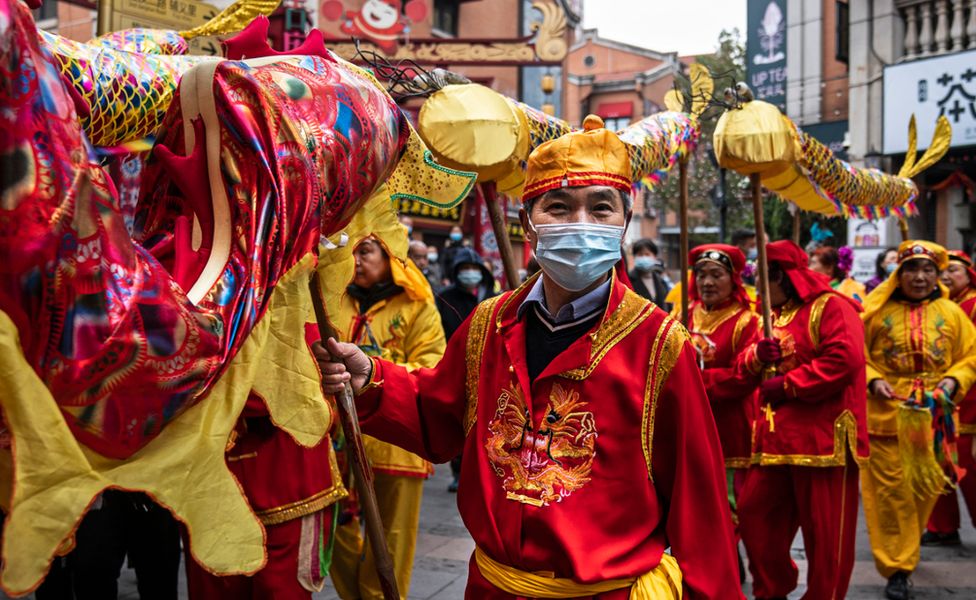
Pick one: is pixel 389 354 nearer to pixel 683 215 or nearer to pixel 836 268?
pixel 683 215

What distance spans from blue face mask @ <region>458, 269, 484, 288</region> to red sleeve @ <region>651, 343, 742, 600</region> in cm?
513

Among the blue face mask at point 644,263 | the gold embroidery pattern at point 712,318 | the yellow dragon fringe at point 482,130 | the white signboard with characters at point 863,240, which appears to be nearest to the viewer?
the yellow dragon fringe at point 482,130

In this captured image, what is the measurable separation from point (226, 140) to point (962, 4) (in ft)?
50.3

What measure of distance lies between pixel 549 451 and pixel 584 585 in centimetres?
34

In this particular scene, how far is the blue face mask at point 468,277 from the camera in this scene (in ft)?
24.9

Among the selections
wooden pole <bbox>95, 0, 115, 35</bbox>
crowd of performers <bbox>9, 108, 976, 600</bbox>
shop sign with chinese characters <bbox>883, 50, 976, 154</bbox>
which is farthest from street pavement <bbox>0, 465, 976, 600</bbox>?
shop sign with chinese characters <bbox>883, 50, 976, 154</bbox>

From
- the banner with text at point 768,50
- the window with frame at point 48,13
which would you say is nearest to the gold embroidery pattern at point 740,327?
the banner with text at point 768,50

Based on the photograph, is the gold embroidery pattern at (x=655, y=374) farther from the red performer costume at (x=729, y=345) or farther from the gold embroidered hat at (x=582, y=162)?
the red performer costume at (x=729, y=345)

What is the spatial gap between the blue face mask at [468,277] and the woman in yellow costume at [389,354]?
8.02ft

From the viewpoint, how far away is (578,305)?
262cm

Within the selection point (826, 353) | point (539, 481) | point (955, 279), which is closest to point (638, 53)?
Answer: point (955, 279)

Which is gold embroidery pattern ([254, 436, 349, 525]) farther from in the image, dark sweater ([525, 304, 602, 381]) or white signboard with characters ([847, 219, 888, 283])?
white signboard with characters ([847, 219, 888, 283])

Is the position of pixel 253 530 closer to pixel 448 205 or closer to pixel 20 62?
pixel 20 62

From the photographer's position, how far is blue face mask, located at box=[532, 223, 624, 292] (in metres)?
2.52
